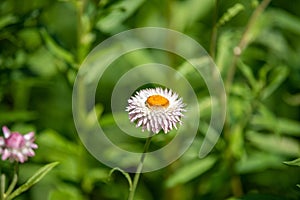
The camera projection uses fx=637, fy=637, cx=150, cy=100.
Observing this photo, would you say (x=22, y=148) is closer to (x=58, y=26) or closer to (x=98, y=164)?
(x=98, y=164)

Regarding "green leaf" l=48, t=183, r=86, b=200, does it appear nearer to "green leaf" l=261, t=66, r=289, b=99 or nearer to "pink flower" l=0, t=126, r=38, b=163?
"pink flower" l=0, t=126, r=38, b=163

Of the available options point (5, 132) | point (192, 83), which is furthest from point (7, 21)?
point (192, 83)

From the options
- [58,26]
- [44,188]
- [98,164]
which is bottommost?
[44,188]

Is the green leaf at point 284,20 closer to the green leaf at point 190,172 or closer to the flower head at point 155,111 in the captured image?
the green leaf at point 190,172

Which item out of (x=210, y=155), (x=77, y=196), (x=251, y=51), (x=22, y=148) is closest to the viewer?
(x=22, y=148)

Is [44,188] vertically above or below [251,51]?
below

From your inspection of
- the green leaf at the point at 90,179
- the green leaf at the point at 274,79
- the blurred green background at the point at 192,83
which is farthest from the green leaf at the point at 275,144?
the green leaf at the point at 90,179

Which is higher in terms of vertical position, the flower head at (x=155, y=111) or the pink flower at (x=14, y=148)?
the flower head at (x=155, y=111)

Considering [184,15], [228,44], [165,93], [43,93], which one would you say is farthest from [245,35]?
[43,93]
